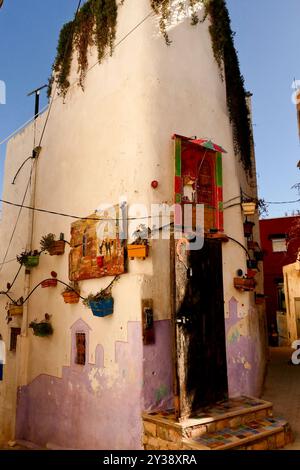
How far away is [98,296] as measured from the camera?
7.07 metres

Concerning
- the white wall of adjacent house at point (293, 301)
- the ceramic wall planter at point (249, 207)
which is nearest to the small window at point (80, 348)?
the ceramic wall planter at point (249, 207)

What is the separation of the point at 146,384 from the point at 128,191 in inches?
137

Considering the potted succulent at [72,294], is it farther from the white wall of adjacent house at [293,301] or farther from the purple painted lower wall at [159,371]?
the white wall of adjacent house at [293,301]

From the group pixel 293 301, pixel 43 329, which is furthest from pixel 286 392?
pixel 293 301

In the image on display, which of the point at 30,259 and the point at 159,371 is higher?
the point at 30,259

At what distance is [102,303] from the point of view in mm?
6832

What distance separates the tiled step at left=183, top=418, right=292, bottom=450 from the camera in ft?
17.0

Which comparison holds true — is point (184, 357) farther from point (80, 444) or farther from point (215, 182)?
point (215, 182)

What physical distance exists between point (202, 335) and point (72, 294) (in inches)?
114

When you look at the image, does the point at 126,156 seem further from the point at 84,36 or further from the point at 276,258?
the point at 276,258

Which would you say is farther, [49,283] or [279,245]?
[279,245]

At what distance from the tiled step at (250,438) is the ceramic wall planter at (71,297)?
365cm
